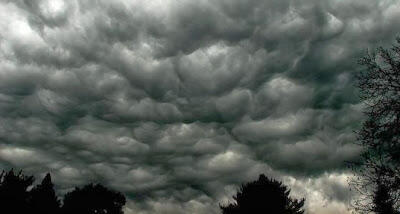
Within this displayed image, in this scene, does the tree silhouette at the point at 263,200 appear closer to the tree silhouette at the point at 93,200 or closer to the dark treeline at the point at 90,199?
the dark treeline at the point at 90,199

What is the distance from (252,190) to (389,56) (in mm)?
37806

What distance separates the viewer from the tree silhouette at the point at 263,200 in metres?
45.9

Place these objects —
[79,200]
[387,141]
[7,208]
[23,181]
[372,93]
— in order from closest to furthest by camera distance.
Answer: [387,141] < [372,93] < [7,208] < [23,181] < [79,200]

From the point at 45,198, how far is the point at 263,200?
28.3 metres

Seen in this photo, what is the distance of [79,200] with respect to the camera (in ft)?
204

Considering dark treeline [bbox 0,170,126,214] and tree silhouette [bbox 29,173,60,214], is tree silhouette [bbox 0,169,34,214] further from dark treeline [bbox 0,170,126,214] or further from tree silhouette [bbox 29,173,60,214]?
tree silhouette [bbox 29,173,60,214]

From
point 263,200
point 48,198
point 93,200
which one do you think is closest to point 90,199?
point 93,200

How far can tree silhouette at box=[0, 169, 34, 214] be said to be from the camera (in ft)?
97.9

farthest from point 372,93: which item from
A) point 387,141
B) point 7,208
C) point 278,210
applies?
point 278,210

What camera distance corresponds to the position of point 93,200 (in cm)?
6334

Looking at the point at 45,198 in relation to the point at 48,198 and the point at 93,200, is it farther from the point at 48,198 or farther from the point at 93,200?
the point at 93,200

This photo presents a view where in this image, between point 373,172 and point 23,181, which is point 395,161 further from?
point 23,181

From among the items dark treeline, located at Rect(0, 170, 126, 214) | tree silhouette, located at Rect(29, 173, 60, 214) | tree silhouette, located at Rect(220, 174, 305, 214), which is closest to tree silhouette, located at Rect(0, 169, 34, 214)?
dark treeline, located at Rect(0, 170, 126, 214)

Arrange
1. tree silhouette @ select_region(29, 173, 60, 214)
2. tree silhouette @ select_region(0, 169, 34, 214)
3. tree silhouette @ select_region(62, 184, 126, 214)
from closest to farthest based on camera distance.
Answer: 1. tree silhouette @ select_region(0, 169, 34, 214)
2. tree silhouette @ select_region(29, 173, 60, 214)
3. tree silhouette @ select_region(62, 184, 126, 214)
